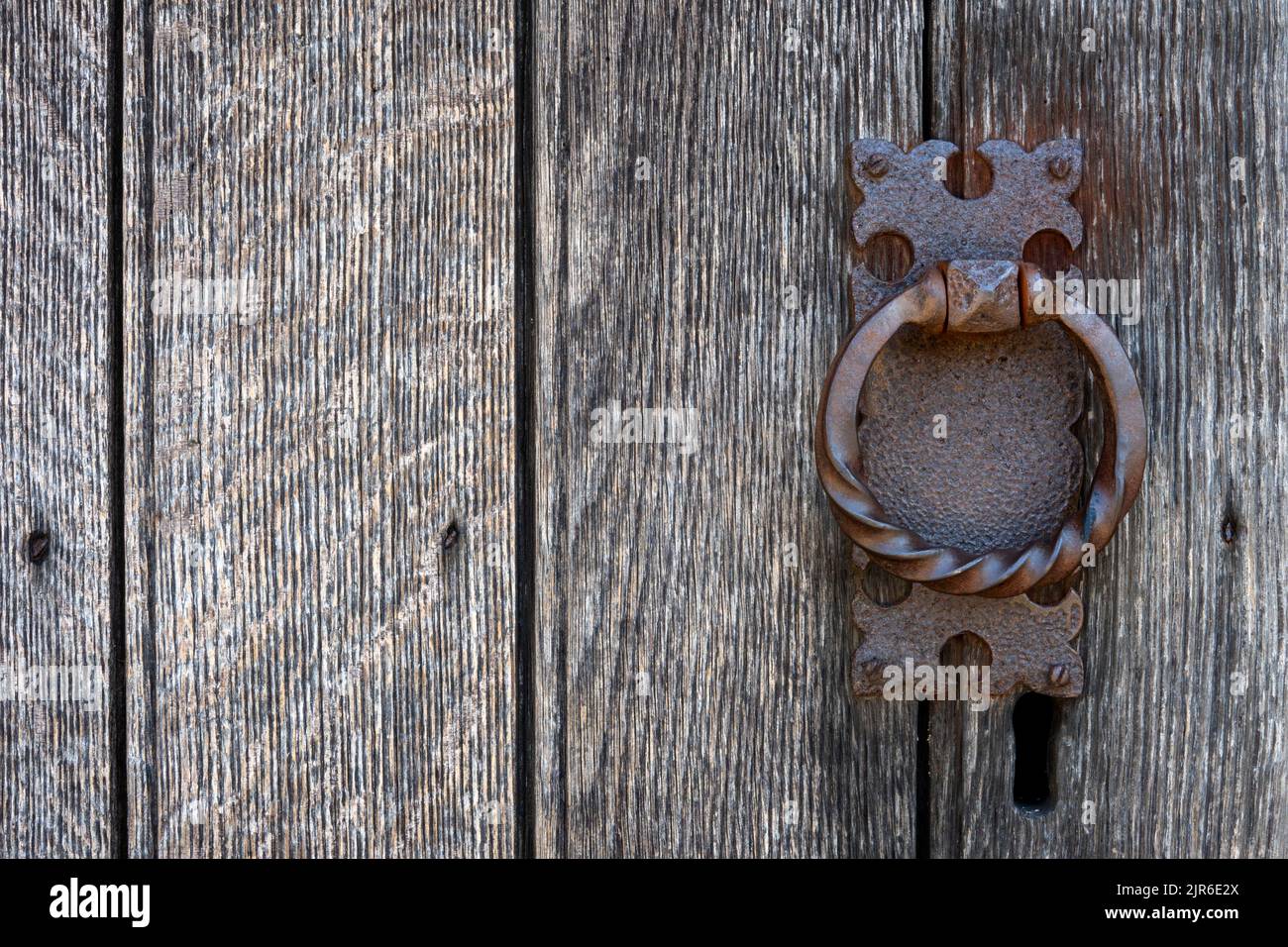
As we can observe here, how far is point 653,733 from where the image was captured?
1.95 feet

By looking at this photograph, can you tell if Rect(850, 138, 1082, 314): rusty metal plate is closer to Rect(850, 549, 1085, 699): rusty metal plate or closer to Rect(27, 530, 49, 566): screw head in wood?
Rect(850, 549, 1085, 699): rusty metal plate

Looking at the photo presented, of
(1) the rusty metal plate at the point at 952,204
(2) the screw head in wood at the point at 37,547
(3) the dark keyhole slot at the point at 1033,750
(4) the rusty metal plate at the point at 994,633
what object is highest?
(1) the rusty metal plate at the point at 952,204

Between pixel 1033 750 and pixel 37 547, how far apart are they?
0.62m

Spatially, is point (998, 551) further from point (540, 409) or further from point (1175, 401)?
point (540, 409)

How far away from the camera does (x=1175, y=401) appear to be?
1.91 feet

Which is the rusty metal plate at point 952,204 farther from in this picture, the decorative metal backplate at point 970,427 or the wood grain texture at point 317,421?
the wood grain texture at point 317,421

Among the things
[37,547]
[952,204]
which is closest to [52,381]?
[37,547]

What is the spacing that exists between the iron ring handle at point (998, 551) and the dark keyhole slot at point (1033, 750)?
108 mm

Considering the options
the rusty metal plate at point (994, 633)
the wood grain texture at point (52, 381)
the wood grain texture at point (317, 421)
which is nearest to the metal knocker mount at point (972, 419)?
the rusty metal plate at point (994, 633)

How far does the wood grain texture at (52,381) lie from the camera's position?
583 mm

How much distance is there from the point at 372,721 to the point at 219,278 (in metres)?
0.28

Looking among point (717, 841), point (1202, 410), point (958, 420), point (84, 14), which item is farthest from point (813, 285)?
point (84, 14)

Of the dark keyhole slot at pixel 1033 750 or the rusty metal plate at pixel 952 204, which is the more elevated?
the rusty metal plate at pixel 952 204
